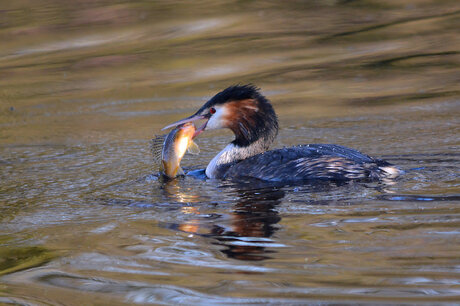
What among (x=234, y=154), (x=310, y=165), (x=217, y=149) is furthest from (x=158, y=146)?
(x=310, y=165)

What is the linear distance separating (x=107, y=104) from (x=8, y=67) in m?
2.90

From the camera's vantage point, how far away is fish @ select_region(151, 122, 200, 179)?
6.52 meters

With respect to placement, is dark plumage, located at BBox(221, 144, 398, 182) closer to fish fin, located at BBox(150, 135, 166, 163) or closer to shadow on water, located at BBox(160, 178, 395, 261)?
shadow on water, located at BBox(160, 178, 395, 261)

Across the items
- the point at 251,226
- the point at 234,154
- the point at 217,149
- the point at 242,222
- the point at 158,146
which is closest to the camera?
the point at 251,226

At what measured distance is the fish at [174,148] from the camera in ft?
21.4

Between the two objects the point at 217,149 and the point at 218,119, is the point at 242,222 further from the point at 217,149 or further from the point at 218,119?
the point at 217,149

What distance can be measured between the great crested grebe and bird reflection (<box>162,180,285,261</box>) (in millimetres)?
316

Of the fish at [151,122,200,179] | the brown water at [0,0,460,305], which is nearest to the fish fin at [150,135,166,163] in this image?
the fish at [151,122,200,179]

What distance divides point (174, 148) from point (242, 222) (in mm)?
1660

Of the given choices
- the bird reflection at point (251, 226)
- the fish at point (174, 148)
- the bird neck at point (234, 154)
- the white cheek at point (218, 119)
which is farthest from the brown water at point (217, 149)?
the white cheek at point (218, 119)

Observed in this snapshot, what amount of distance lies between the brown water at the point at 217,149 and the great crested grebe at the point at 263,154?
0.23 m

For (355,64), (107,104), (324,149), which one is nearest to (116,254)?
(324,149)

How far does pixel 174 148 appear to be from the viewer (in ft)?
21.5

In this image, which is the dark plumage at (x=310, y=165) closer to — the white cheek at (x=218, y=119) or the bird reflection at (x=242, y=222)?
the bird reflection at (x=242, y=222)
